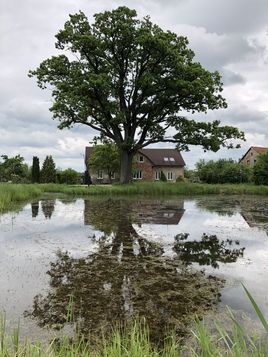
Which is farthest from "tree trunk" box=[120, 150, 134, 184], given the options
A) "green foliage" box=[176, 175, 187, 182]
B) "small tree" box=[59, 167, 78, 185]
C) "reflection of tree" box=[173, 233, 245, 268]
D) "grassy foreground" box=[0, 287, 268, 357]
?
"grassy foreground" box=[0, 287, 268, 357]

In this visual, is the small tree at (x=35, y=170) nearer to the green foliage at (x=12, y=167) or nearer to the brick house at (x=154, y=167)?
the brick house at (x=154, y=167)

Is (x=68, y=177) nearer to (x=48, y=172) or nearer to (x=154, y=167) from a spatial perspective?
(x=48, y=172)

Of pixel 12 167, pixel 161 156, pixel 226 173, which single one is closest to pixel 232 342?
pixel 226 173

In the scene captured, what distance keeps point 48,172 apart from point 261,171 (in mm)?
23084

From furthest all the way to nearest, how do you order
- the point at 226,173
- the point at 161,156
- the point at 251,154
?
the point at 251,154 → the point at 161,156 → the point at 226,173

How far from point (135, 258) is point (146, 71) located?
1895 cm

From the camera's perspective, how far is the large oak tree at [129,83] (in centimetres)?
1956

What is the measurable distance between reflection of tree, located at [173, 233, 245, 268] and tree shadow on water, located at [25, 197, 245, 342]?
17 centimetres

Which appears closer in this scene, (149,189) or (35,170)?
(149,189)

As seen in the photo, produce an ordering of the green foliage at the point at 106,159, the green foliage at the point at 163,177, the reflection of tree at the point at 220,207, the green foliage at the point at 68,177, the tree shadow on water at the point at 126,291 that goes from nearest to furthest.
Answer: the tree shadow on water at the point at 126,291, the reflection of tree at the point at 220,207, the green foliage at the point at 106,159, the green foliage at the point at 68,177, the green foliage at the point at 163,177

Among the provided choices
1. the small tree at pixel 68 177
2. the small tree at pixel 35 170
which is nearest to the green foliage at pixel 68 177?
the small tree at pixel 68 177

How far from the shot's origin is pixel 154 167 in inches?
1695

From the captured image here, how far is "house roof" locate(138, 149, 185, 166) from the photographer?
4322 cm

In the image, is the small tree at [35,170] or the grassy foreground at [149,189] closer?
the grassy foreground at [149,189]
